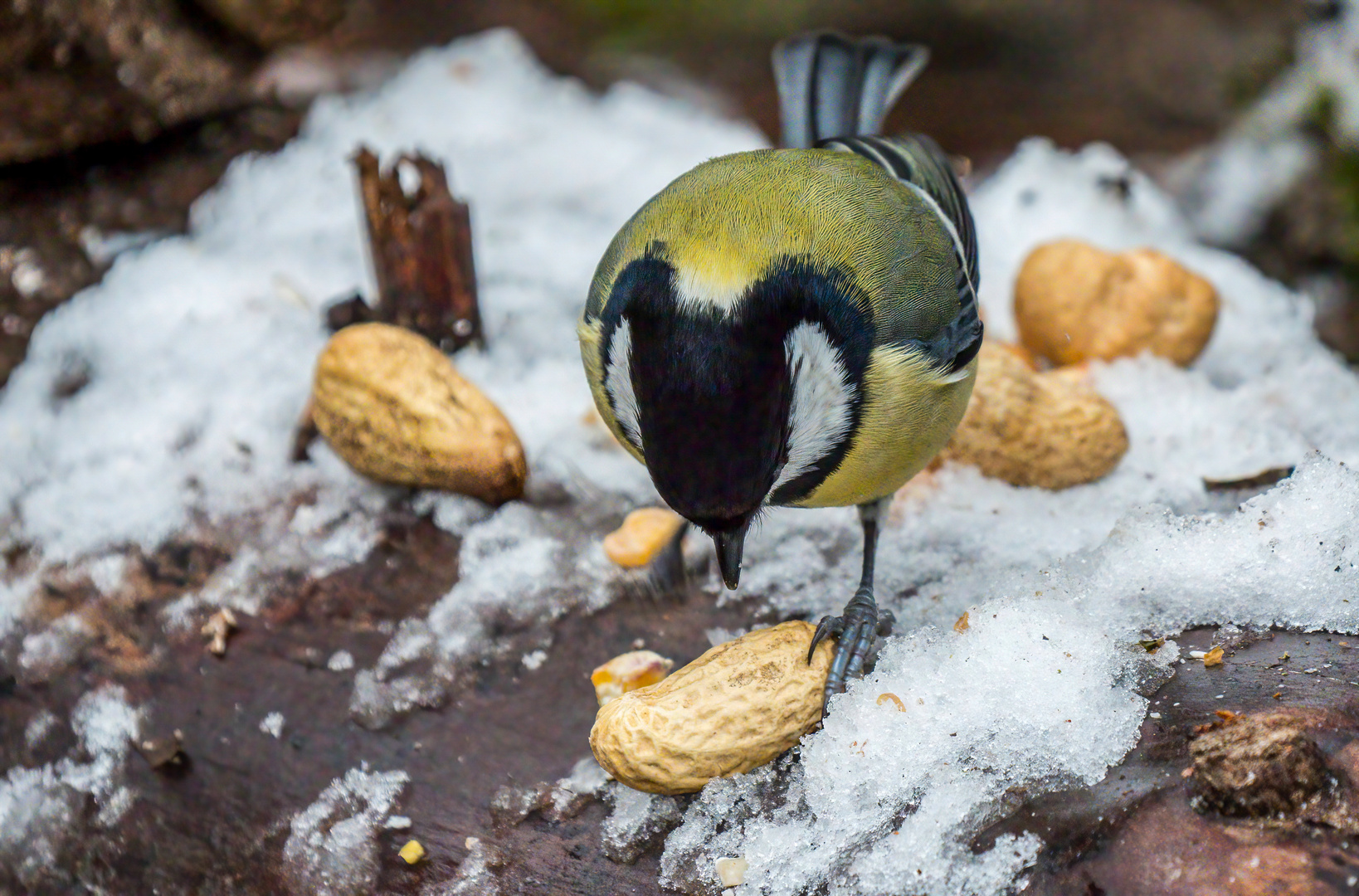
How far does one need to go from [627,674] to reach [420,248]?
1.26 metres

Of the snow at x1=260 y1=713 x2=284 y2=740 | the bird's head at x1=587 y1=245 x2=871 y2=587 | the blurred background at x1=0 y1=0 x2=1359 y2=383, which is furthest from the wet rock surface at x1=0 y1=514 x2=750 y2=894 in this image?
the blurred background at x1=0 y1=0 x2=1359 y2=383

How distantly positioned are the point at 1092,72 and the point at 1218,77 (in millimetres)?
523

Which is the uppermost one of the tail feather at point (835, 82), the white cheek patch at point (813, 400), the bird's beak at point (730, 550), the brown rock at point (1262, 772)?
the tail feather at point (835, 82)

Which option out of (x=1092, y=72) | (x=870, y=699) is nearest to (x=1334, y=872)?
(x=870, y=699)

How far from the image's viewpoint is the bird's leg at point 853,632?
5.07 ft

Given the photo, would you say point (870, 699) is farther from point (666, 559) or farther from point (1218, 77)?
point (1218, 77)

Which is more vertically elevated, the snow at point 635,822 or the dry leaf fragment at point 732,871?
the dry leaf fragment at point 732,871

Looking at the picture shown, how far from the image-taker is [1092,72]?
14.3ft

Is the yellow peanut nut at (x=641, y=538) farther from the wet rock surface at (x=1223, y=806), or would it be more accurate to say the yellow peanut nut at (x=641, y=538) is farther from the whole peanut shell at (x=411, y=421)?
the wet rock surface at (x=1223, y=806)

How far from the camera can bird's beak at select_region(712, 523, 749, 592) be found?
137 centimetres

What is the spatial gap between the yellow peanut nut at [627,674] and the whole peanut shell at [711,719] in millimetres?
206

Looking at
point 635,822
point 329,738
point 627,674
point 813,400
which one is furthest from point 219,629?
point 813,400

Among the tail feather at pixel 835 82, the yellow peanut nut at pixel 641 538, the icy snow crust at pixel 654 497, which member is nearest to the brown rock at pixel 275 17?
the icy snow crust at pixel 654 497

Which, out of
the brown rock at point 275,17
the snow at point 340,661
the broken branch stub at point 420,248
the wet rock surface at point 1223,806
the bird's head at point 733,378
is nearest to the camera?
the wet rock surface at point 1223,806
